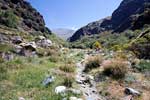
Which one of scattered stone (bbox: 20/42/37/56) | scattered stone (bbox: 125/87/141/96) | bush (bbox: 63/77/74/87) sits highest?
scattered stone (bbox: 20/42/37/56)

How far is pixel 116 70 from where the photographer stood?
1430cm

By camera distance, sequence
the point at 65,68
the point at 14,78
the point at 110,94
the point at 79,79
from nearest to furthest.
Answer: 1. the point at 110,94
2. the point at 14,78
3. the point at 79,79
4. the point at 65,68

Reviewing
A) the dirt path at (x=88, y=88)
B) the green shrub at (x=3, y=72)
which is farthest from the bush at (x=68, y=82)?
the green shrub at (x=3, y=72)

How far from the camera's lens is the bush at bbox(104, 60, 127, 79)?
14.1m

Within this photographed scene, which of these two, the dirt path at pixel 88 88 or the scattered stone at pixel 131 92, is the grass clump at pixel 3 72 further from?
the scattered stone at pixel 131 92

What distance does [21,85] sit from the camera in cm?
1216

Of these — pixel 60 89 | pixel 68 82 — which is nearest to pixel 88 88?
pixel 68 82

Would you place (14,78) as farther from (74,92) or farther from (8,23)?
(8,23)

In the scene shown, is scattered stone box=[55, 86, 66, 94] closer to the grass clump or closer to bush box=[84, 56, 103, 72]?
the grass clump

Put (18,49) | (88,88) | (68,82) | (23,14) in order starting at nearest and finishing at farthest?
(68,82) < (88,88) < (18,49) < (23,14)

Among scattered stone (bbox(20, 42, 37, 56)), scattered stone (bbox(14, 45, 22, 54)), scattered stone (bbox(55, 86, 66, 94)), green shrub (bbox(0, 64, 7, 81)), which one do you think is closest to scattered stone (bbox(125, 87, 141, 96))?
scattered stone (bbox(55, 86, 66, 94))

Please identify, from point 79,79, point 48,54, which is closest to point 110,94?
point 79,79

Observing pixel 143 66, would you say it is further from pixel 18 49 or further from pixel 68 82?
pixel 18 49

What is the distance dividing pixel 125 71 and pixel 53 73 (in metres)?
4.02
